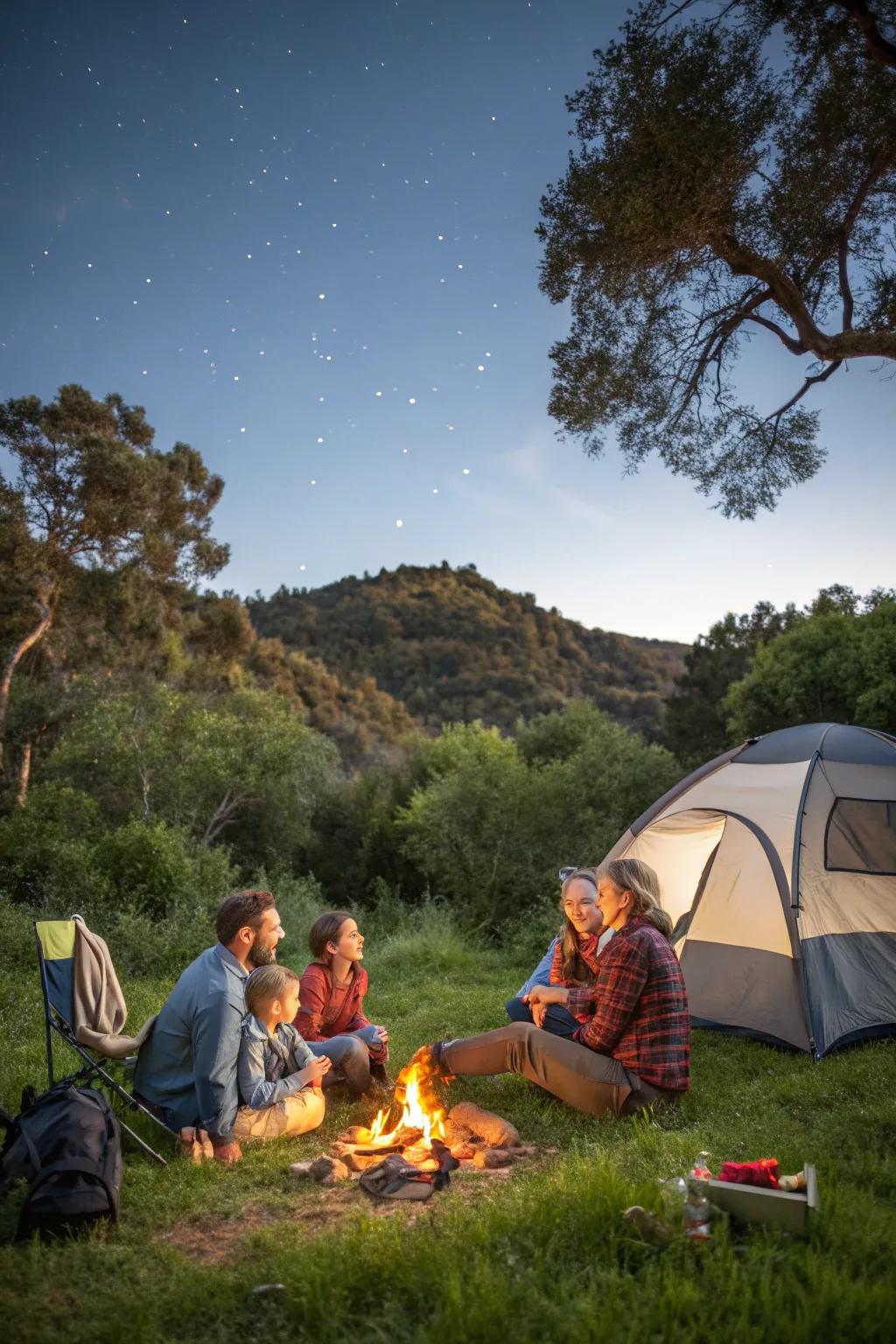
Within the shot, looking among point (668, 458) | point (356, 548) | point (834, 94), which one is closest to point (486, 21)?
point (834, 94)

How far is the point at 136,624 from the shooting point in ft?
55.8

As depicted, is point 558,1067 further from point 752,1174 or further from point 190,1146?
point 190,1146

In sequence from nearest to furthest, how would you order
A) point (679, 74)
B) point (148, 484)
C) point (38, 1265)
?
point (38, 1265), point (679, 74), point (148, 484)

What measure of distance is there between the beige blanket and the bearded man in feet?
0.53

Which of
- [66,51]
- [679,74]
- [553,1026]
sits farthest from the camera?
[66,51]

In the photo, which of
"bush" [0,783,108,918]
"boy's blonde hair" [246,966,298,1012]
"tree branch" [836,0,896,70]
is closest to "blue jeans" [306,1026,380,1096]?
"boy's blonde hair" [246,966,298,1012]

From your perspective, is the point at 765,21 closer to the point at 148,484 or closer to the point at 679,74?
the point at 679,74

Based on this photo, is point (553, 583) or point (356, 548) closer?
point (553, 583)

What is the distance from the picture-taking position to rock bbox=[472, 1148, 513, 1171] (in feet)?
12.4

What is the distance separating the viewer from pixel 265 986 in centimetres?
416

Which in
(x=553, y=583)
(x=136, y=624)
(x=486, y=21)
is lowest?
(x=136, y=624)

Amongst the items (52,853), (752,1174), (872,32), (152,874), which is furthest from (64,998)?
(52,853)

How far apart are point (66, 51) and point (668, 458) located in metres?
8.03

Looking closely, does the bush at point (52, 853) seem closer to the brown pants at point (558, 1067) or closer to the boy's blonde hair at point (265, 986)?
the boy's blonde hair at point (265, 986)
